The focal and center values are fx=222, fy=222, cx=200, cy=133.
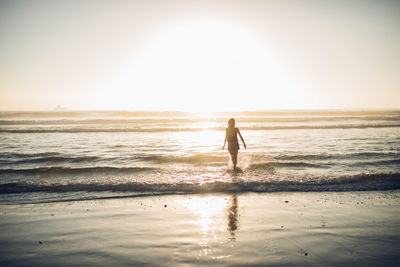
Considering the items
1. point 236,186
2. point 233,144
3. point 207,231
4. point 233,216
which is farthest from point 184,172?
point 207,231

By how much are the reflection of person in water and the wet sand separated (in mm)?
22

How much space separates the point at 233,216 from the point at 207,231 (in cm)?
99

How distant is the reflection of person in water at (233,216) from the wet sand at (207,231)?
22mm

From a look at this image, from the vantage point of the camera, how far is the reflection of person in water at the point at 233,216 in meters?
4.71

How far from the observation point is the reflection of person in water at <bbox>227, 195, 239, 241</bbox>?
15.5 ft

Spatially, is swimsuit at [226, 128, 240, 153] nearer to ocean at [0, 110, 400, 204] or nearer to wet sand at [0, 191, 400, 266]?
ocean at [0, 110, 400, 204]

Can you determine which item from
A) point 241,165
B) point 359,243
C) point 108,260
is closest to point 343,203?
point 359,243

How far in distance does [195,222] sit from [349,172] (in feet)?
25.7

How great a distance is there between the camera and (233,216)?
17.8 feet

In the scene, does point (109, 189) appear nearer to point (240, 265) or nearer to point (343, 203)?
point (240, 265)

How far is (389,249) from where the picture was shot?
3.98 m

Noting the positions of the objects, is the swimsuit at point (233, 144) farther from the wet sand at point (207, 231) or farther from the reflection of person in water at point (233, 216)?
the reflection of person in water at point (233, 216)

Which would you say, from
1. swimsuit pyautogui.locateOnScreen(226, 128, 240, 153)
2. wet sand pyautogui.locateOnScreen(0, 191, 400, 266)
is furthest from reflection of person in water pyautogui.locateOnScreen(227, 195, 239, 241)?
swimsuit pyautogui.locateOnScreen(226, 128, 240, 153)

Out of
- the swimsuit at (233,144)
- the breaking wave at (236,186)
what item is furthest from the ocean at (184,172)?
the swimsuit at (233,144)
